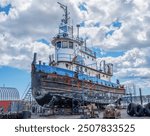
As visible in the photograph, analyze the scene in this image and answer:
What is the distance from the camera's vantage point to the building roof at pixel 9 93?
7.80 metres

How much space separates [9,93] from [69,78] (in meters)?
2.31

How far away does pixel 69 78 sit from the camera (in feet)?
32.3

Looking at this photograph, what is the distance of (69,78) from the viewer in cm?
985

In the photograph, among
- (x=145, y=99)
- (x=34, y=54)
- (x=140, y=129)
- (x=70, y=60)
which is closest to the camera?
(x=140, y=129)

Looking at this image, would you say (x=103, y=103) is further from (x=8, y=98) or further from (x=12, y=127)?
(x=12, y=127)

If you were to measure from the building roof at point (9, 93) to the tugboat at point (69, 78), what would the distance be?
2.90ft

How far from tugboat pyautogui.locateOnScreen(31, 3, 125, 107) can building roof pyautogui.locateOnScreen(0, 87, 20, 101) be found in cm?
89

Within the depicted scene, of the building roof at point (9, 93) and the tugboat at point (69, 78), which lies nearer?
the building roof at point (9, 93)

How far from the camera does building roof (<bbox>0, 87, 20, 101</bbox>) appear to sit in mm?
7797

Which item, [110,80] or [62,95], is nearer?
[110,80]

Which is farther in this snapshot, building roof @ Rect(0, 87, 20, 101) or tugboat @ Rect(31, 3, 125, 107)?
tugboat @ Rect(31, 3, 125, 107)

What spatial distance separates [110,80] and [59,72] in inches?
68.7

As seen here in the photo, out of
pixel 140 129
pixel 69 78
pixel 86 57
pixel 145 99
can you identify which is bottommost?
pixel 140 129

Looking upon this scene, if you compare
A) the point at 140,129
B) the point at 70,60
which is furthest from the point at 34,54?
the point at 140,129
